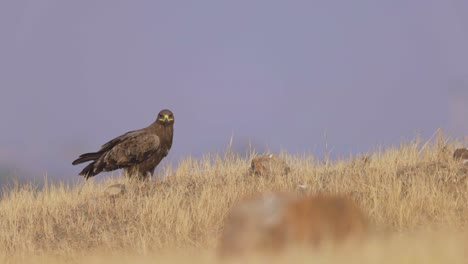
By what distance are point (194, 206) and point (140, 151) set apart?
12.4 feet

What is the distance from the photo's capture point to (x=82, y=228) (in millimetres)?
10367

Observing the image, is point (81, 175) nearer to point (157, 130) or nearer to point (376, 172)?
point (157, 130)

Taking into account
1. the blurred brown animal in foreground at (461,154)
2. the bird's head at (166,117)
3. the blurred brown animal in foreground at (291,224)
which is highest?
the bird's head at (166,117)

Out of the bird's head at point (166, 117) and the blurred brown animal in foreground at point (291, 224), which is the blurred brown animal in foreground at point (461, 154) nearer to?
the bird's head at point (166, 117)

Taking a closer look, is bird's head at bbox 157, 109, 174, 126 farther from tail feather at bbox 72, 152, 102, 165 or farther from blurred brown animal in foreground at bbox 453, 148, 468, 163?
blurred brown animal in foreground at bbox 453, 148, 468, 163

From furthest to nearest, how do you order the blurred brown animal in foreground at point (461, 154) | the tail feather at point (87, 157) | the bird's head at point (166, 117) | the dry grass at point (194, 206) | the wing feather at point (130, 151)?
the tail feather at point (87, 157) → the bird's head at point (166, 117) → the wing feather at point (130, 151) → the blurred brown animal in foreground at point (461, 154) → the dry grass at point (194, 206)

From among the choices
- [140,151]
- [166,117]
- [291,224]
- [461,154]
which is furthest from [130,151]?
[291,224]

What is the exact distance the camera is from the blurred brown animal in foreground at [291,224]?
16.3ft

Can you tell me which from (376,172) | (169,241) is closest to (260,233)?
(169,241)

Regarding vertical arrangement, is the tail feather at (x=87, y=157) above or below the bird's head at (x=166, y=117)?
below

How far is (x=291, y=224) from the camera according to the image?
196 inches

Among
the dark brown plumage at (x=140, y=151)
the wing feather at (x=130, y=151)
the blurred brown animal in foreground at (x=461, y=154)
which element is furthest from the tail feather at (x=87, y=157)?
the blurred brown animal in foreground at (x=461, y=154)

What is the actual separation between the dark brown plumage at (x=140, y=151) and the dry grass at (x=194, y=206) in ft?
1.31

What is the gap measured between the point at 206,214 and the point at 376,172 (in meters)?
3.25
